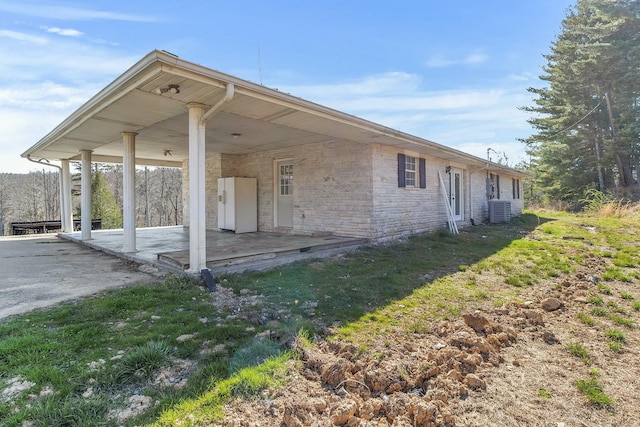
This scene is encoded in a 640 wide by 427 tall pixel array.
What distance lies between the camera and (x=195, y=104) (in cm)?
451

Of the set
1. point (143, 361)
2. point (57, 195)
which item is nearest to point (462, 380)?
point (143, 361)

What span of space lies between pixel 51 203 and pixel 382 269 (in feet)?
123

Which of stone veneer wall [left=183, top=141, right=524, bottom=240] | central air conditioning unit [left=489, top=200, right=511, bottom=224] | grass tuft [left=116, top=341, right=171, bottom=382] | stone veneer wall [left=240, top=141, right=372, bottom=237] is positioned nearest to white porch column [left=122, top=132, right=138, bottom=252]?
stone veneer wall [left=183, top=141, right=524, bottom=240]

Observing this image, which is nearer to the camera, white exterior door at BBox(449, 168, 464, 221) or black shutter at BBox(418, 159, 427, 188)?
black shutter at BBox(418, 159, 427, 188)

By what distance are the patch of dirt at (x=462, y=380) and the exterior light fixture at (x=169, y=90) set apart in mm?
3423

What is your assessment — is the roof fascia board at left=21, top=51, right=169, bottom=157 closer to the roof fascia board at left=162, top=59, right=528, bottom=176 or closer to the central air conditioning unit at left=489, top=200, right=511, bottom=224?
the roof fascia board at left=162, top=59, right=528, bottom=176

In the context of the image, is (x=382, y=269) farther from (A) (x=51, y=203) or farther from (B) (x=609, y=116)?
(A) (x=51, y=203)

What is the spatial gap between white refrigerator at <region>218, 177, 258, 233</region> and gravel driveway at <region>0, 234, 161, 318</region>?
3.48 meters

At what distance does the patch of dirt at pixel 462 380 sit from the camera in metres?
1.81

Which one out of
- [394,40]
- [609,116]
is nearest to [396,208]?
[394,40]

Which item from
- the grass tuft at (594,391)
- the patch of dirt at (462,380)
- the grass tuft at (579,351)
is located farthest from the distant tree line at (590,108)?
the grass tuft at (594,391)

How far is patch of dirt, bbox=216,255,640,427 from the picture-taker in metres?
1.81

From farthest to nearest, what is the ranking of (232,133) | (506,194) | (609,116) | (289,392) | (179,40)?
(609,116) → (506,194) → (232,133) → (179,40) → (289,392)

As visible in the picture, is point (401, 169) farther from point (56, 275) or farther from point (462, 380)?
point (56, 275)
